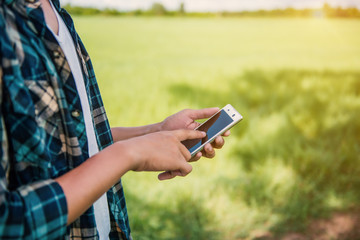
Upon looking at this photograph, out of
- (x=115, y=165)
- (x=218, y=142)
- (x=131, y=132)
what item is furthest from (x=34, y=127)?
(x=218, y=142)

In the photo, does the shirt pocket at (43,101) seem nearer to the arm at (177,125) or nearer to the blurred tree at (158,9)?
the arm at (177,125)

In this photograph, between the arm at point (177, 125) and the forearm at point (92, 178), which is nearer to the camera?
the forearm at point (92, 178)

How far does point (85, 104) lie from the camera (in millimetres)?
856

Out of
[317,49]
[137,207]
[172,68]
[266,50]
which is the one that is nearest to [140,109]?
[137,207]

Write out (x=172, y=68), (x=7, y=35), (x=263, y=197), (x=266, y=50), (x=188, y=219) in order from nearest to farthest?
1. (x=7, y=35)
2. (x=188, y=219)
3. (x=263, y=197)
4. (x=172, y=68)
5. (x=266, y=50)

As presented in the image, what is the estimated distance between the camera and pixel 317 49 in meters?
11.0

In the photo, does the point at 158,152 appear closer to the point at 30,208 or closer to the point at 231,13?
the point at 30,208

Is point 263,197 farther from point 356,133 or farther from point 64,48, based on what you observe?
point 64,48

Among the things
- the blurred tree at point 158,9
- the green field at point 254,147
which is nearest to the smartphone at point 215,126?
the green field at point 254,147

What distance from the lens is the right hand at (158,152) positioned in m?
0.72

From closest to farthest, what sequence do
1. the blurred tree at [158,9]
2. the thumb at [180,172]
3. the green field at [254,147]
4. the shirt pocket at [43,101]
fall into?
the shirt pocket at [43,101] < the thumb at [180,172] < the green field at [254,147] < the blurred tree at [158,9]

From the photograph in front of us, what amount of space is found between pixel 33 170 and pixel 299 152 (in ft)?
10.1

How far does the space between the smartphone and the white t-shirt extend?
1.07ft

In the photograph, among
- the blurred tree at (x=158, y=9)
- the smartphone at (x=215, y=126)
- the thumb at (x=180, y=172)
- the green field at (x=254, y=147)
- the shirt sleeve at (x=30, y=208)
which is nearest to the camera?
the shirt sleeve at (x=30, y=208)
